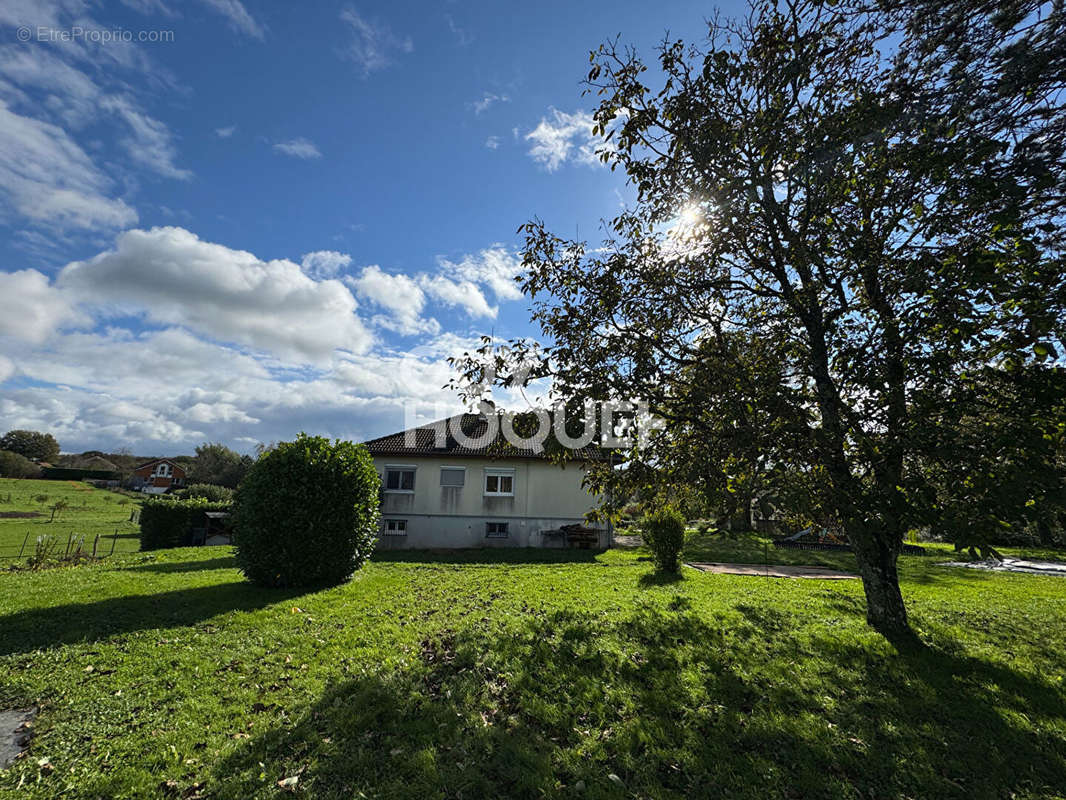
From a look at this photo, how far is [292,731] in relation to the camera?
4.24 metres

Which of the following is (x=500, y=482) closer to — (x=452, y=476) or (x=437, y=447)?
(x=452, y=476)

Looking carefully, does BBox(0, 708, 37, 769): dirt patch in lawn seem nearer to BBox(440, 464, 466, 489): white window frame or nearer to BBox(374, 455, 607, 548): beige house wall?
BBox(374, 455, 607, 548): beige house wall

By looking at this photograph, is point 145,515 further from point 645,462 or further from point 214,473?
point 214,473

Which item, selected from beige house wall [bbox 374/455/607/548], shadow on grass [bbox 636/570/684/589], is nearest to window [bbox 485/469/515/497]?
beige house wall [bbox 374/455/607/548]

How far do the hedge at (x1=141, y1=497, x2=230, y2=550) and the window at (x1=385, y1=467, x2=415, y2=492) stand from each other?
8956 mm

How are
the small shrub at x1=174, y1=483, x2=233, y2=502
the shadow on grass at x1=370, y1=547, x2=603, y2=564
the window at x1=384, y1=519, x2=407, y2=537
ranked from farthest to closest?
the small shrub at x1=174, y1=483, x2=233, y2=502
the window at x1=384, y1=519, x2=407, y2=537
the shadow on grass at x1=370, y1=547, x2=603, y2=564

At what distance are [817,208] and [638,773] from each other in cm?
694

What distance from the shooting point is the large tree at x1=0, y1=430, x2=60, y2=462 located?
260 ft

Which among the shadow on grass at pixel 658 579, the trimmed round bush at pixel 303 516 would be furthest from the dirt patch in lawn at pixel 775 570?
the trimmed round bush at pixel 303 516

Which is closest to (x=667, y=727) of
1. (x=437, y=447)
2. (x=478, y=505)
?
(x=478, y=505)

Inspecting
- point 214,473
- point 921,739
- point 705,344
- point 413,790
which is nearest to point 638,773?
point 413,790

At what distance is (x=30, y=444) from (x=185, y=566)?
102909 millimetres

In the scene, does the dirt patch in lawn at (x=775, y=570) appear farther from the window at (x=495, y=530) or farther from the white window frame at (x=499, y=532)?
the window at (x=495, y=530)

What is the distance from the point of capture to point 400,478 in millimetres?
21938
